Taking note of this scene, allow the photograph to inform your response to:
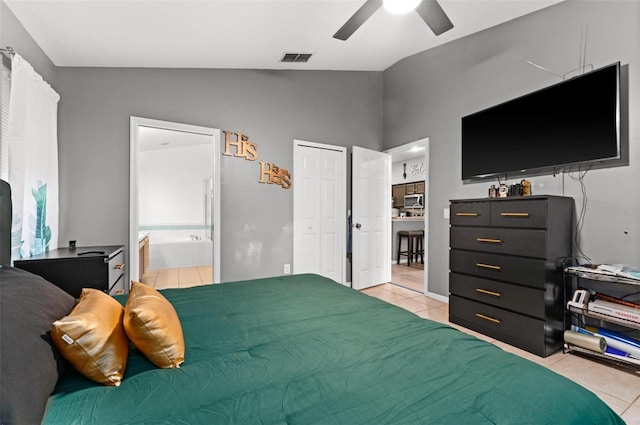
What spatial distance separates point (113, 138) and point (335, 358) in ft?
10.6

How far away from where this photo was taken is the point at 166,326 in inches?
44.3

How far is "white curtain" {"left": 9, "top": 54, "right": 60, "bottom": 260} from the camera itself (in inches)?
84.6

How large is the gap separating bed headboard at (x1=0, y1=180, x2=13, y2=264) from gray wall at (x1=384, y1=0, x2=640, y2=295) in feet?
13.0

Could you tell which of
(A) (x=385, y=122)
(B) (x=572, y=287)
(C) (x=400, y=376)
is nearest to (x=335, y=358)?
(C) (x=400, y=376)

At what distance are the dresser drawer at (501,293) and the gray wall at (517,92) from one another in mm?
644

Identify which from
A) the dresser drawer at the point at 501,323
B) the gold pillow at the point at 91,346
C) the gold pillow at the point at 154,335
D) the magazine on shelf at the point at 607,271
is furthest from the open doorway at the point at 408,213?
the gold pillow at the point at 91,346

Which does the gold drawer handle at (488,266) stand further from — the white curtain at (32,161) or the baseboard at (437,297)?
the white curtain at (32,161)

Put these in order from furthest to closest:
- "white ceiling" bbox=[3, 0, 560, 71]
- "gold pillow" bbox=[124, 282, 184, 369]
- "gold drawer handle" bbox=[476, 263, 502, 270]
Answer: "gold drawer handle" bbox=[476, 263, 502, 270] < "white ceiling" bbox=[3, 0, 560, 71] < "gold pillow" bbox=[124, 282, 184, 369]

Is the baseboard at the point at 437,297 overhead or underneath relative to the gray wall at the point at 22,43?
underneath

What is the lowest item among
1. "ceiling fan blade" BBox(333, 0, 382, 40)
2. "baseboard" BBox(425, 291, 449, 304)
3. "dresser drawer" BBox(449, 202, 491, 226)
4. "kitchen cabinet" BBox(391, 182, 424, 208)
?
"baseboard" BBox(425, 291, 449, 304)

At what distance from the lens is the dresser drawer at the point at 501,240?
8.13ft

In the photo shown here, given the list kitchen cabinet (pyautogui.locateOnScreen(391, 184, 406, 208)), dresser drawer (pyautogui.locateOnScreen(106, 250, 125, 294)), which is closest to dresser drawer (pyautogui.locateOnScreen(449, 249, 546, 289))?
dresser drawer (pyautogui.locateOnScreen(106, 250, 125, 294))

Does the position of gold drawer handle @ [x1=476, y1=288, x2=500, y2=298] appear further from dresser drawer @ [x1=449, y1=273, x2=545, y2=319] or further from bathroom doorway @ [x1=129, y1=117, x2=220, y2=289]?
bathroom doorway @ [x1=129, y1=117, x2=220, y2=289]

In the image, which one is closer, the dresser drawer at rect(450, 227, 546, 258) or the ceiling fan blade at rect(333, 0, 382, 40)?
the ceiling fan blade at rect(333, 0, 382, 40)
